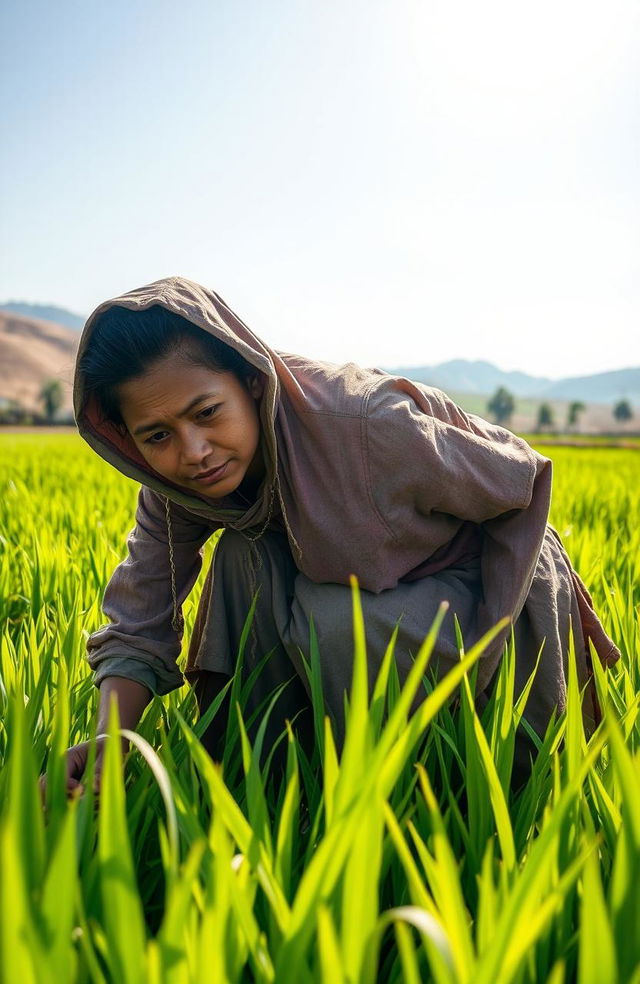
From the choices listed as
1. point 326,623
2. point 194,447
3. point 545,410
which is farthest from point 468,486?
point 545,410

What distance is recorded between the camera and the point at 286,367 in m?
1.18

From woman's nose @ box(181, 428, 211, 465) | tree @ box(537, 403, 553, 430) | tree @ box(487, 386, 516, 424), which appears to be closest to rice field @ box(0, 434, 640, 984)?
woman's nose @ box(181, 428, 211, 465)

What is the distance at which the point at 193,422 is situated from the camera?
1.07 m

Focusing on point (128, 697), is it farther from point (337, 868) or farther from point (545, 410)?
point (545, 410)

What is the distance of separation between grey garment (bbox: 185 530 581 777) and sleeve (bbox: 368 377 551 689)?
0.06 metres

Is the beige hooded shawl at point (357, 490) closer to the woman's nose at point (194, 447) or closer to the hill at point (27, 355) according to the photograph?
the woman's nose at point (194, 447)

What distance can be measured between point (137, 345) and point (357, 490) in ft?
1.19

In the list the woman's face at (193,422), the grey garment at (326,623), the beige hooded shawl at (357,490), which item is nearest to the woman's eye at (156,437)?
the woman's face at (193,422)

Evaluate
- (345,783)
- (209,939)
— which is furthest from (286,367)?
(209,939)

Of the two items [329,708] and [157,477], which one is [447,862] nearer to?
[329,708]

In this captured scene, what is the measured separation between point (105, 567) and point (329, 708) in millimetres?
818

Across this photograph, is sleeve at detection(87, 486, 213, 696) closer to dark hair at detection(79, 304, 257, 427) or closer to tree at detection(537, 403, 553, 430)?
dark hair at detection(79, 304, 257, 427)

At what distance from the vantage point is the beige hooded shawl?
1097mm

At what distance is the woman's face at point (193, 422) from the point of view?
1.05 m
